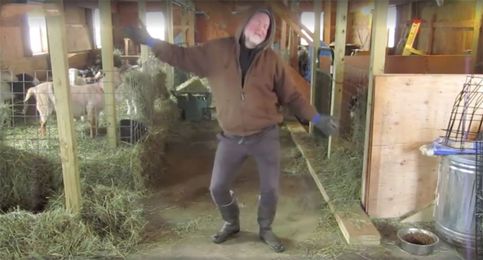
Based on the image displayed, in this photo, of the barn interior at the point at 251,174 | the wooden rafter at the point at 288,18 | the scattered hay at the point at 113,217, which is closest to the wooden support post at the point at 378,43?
the barn interior at the point at 251,174

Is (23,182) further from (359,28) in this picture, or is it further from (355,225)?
(359,28)

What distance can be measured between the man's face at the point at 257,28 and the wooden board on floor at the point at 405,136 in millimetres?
910

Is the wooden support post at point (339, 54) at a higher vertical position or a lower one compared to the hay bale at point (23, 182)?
higher

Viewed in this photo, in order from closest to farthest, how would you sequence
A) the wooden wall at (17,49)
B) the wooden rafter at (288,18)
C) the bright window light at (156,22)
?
the wooden rafter at (288,18) → the wooden wall at (17,49) → the bright window light at (156,22)

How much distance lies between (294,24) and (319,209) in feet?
7.74

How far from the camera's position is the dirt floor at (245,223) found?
8.27 feet

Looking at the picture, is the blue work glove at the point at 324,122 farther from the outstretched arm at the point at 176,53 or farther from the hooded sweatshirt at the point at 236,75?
the outstretched arm at the point at 176,53

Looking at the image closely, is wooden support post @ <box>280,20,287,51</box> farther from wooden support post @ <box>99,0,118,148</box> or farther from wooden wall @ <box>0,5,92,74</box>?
wooden support post @ <box>99,0,118,148</box>

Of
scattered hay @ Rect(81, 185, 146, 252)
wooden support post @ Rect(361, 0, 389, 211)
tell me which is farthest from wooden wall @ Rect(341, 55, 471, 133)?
scattered hay @ Rect(81, 185, 146, 252)

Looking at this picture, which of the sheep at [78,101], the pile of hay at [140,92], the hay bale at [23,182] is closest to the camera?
the hay bale at [23,182]

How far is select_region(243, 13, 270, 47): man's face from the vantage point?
7.25ft

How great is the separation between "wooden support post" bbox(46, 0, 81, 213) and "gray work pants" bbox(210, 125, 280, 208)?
2.87 feet

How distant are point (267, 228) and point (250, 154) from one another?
0.53 m

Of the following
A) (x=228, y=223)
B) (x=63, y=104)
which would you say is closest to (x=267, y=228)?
(x=228, y=223)
